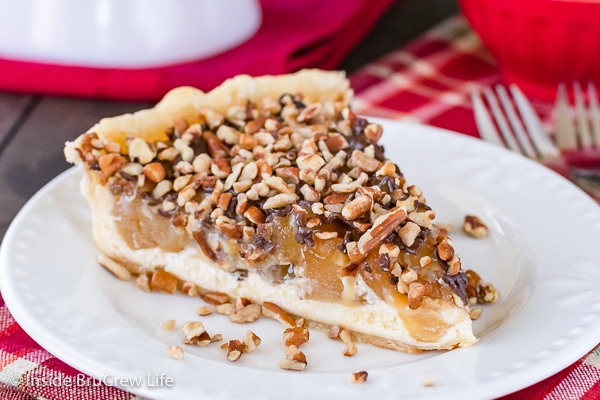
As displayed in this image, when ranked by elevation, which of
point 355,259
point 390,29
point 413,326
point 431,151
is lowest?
point 390,29

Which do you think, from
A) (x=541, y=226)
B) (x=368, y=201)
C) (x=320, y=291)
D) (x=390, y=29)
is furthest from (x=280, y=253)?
(x=390, y=29)

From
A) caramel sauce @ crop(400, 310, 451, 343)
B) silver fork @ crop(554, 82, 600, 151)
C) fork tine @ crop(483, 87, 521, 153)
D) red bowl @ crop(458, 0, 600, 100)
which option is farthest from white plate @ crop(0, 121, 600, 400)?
red bowl @ crop(458, 0, 600, 100)

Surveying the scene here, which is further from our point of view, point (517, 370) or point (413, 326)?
point (413, 326)

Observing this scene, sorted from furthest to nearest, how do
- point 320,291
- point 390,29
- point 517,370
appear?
point 390,29, point 320,291, point 517,370

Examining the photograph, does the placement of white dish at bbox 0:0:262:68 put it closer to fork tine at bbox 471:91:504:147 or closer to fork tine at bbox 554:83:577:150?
fork tine at bbox 471:91:504:147

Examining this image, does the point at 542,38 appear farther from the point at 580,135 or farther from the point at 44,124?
the point at 44,124

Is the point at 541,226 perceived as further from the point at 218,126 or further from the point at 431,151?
the point at 218,126
